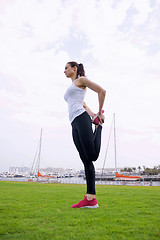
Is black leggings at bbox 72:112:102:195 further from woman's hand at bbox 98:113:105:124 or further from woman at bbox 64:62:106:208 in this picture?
woman's hand at bbox 98:113:105:124

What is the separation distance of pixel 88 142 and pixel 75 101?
801 millimetres

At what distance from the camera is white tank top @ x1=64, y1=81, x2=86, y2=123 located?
11.8 ft

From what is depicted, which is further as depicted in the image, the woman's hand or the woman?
the woman's hand

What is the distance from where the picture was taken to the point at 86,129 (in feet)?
11.2

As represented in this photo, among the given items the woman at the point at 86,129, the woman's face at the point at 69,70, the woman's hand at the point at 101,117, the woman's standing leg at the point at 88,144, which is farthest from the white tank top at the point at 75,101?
the woman's face at the point at 69,70

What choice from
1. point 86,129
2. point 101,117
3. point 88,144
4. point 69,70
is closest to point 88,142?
point 88,144

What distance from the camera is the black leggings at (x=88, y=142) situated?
3389mm

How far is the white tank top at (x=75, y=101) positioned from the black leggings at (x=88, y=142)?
9cm

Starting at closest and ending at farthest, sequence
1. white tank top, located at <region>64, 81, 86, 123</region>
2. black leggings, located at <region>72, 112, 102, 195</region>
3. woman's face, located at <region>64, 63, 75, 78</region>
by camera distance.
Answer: black leggings, located at <region>72, 112, 102, 195</region> → white tank top, located at <region>64, 81, 86, 123</region> → woman's face, located at <region>64, 63, 75, 78</region>

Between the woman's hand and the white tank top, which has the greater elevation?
the white tank top

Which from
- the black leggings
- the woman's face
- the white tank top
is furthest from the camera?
the woman's face

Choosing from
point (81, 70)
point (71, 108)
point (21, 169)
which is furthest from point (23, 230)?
point (21, 169)

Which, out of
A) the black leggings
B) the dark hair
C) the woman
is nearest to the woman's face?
the dark hair

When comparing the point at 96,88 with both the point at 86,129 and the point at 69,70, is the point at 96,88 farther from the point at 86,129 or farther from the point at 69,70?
the point at 69,70
